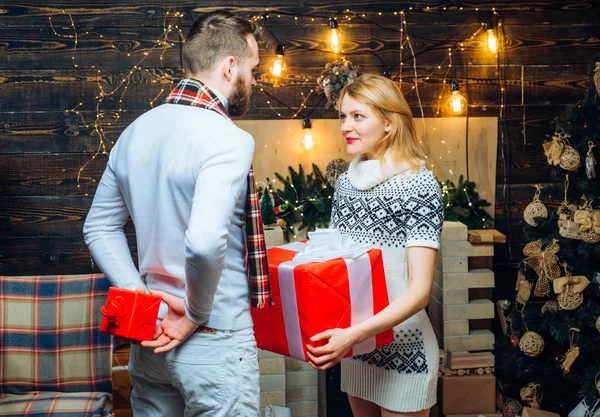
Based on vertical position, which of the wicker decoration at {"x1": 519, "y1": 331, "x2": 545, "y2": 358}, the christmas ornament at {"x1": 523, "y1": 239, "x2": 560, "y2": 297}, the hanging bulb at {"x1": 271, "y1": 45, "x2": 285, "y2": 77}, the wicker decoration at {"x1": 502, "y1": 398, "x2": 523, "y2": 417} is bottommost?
the wicker decoration at {"x1": 502, "y1": 398, "x2": 523, "y2": 417}

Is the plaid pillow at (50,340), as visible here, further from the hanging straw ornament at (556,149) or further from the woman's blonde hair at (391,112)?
the hanging straw ornament at (556,149)

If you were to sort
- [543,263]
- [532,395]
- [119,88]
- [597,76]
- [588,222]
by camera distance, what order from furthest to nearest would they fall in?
→ 1. [119,88]
2. [532,395]
3. [543,263]
4. [588,222]
5. [597,76]

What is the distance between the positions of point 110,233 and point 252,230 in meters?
0.39

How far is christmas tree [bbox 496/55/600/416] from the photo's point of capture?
2.77m

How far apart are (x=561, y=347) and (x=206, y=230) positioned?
7.71 ft

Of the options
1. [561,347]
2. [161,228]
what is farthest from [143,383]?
[561,347]

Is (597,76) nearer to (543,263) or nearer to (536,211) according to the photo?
(536,211)

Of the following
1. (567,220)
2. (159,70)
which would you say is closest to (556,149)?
(567,220)

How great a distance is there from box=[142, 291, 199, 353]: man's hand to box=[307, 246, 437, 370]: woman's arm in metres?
0.32

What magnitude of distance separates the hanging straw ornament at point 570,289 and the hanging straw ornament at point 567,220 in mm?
180

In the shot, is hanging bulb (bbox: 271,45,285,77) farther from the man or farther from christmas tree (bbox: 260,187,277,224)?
the man

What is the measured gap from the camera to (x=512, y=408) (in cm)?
323

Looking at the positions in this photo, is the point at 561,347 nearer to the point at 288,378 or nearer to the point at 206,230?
the point at 288,378

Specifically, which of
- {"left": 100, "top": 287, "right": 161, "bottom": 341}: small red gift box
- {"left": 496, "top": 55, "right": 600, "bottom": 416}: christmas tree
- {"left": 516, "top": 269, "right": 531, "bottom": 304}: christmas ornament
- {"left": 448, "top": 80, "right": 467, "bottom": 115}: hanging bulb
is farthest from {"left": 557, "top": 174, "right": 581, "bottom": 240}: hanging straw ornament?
{"left": 100, "top": 287, "right": 161, "bottom": 341}: small red gift box
